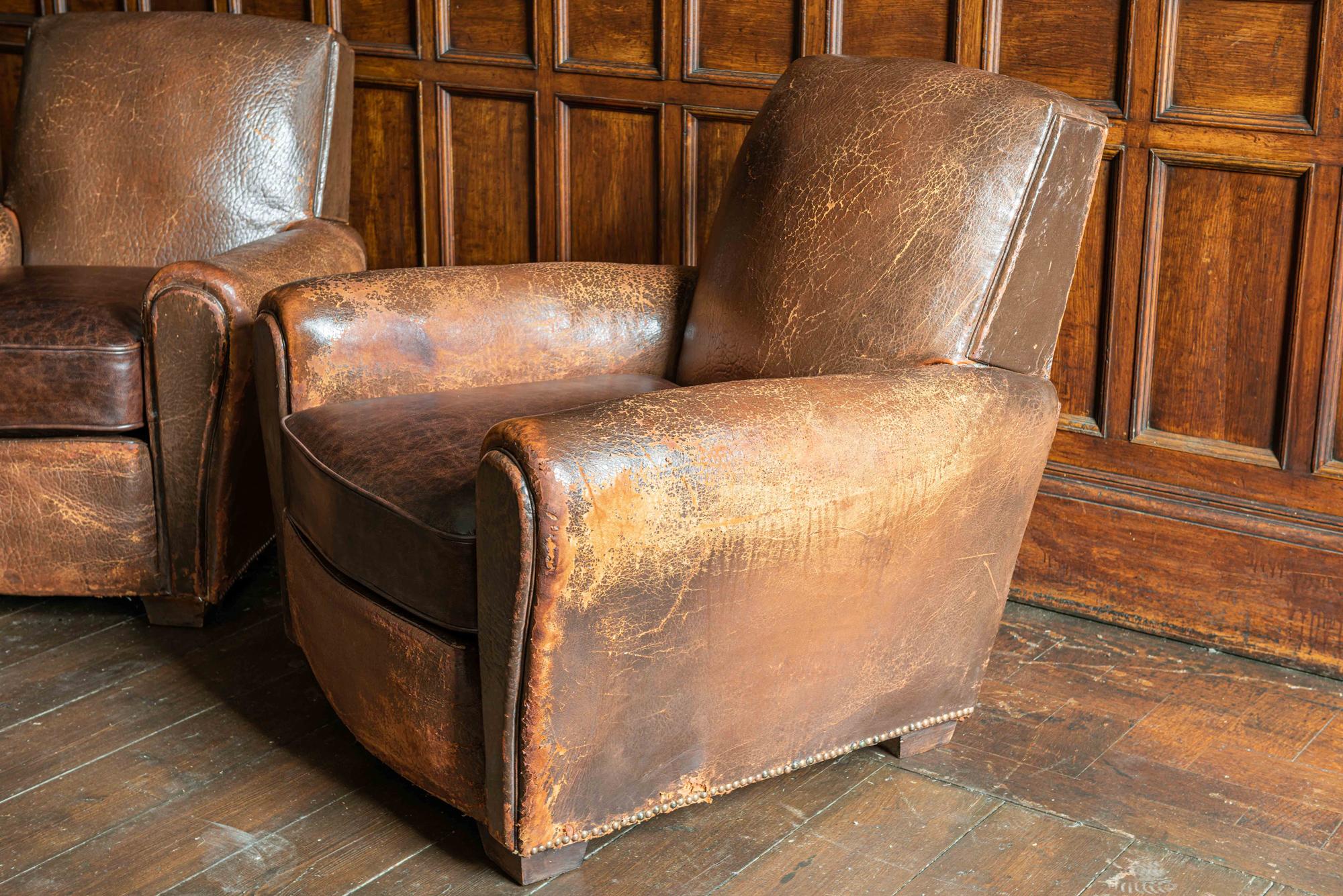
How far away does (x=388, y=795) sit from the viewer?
179 centimetres

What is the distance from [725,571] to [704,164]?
1289 millimetres

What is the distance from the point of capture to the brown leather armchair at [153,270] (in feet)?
6.98

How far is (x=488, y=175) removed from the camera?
2934 millimetres

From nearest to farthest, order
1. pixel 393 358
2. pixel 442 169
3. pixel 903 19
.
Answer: pixel 393 358 → pixel 903 19 → pixel 442 169

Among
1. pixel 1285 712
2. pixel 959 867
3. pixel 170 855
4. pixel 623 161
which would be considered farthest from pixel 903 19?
pixel 170 855

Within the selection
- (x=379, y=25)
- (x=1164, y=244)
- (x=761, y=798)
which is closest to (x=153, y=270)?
(x=379, y=25)

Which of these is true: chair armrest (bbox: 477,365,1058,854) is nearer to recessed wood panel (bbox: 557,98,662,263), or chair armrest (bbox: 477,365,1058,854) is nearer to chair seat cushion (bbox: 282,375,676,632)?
chair seat cushion (bbox: 282,375,676,632)

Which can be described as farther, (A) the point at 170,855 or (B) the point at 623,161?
(B) the point at 623,161

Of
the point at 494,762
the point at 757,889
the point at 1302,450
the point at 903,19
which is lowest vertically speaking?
the point at 757,889

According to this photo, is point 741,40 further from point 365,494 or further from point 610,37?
point 365,494

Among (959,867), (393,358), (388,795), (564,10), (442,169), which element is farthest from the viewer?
(442,169)

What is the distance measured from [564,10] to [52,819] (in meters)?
1.74

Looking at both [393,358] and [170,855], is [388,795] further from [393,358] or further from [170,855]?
[393,358]

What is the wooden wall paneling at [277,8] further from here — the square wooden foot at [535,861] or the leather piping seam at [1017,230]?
the square wooden foot at [535,861]
